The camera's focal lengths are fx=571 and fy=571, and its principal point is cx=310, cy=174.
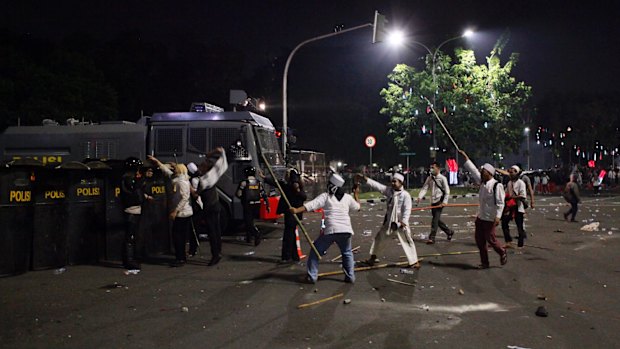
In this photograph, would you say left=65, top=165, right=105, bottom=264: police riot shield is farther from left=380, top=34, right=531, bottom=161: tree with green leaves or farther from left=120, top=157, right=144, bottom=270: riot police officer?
left=380, top=34, right=531, bottom=161: tree with green leaves

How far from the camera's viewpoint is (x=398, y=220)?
30.7ft

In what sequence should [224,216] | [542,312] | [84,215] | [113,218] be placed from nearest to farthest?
[542,312] → [84,215] → [113,218] → [224,216]

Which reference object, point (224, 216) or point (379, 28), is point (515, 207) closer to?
point (224, 216)

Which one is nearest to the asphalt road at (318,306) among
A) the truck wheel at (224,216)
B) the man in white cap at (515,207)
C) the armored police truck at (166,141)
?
the man in white cap at (515,207)

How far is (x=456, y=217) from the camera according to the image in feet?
63.4

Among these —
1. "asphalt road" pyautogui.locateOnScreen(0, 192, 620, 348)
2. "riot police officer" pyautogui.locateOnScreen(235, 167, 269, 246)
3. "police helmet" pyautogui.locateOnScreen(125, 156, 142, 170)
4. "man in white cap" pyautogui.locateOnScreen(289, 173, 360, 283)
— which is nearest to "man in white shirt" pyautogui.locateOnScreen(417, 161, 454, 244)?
"asphalt road" pyautogui.locateOnScreen(0, 192, 620, 348)

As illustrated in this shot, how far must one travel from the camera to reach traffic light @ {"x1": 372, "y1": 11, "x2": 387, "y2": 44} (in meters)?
17.8

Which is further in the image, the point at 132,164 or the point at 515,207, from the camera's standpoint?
the point at 515,207

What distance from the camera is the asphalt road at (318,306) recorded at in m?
5.67

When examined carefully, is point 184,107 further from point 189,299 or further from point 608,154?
point 608,154

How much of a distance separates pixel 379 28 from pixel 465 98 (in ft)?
58.0

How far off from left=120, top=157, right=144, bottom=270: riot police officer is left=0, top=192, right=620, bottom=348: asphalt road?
13.4 inches

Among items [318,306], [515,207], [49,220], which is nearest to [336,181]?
[318,306]

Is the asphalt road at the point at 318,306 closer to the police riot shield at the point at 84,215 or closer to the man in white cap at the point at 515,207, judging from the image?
the police riot shield at the point at 84,215
